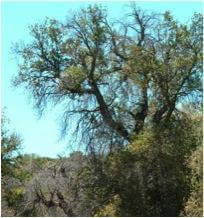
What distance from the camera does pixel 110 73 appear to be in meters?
29.4

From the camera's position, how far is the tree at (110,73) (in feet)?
93.2

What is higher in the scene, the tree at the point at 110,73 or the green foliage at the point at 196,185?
the tree at the point at 110,73

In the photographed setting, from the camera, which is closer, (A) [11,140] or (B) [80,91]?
(B) [80,91]

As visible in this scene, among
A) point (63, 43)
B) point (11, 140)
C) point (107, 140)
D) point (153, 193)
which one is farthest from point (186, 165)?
point (11, 140)

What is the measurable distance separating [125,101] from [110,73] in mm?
1458

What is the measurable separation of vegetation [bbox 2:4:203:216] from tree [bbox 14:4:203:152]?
45 mm

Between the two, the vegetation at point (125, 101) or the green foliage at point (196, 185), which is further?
the vegetation at point (125, 101)

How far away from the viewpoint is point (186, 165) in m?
27.0

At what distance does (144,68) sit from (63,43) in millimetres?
4056

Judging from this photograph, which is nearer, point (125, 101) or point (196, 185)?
→ point (196, 185)

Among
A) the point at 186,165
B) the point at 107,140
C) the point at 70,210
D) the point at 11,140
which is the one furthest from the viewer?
the point at 11,140

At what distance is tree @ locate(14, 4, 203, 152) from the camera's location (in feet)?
93.2

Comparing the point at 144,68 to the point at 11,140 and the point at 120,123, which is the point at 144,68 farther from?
the point at 11,140

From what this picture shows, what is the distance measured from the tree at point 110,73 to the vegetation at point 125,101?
0.15ft
